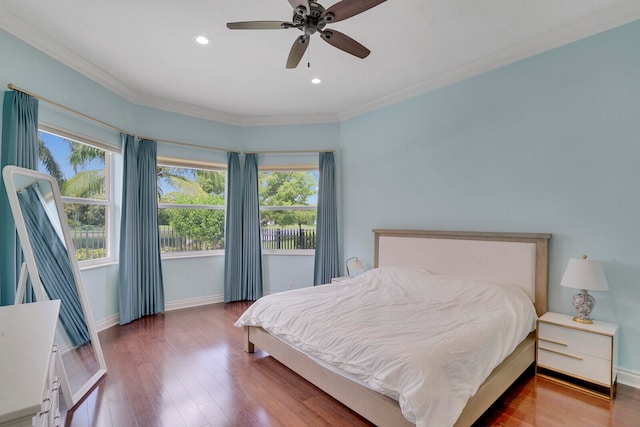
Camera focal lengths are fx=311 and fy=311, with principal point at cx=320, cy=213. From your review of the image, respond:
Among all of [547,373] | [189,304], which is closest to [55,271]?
[189,304]

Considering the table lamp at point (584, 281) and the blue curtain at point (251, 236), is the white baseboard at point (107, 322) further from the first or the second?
the table lamp at point (584, 281)

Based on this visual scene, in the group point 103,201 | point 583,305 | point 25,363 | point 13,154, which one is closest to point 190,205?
point 103,201

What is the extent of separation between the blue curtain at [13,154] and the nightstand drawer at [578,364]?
4266 mm

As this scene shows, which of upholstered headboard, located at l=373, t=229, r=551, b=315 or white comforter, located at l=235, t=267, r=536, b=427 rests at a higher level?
upholstered headboard, located at l=373, t=229, r=551, b=315

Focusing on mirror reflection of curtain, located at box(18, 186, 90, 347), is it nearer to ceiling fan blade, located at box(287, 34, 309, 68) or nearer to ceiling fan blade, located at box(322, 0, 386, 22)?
ceiling fan blade, located at box(287, 34, 309, 68)

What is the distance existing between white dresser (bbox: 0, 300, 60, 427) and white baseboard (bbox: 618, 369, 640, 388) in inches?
146

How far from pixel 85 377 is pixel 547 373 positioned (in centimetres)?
380

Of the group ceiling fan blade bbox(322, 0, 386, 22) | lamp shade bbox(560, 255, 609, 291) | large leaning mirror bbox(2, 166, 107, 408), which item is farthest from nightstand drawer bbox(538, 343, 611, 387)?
large leaning mirror bbox(2, 166, 107, 408)

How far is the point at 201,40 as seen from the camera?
2914mm

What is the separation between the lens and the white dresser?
31.0 inches

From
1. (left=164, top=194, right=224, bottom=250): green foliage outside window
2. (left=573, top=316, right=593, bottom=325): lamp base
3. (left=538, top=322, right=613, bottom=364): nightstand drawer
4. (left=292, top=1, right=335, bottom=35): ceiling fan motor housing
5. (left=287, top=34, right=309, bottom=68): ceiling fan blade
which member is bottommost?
(left=538, top=322, right=613, bottom=364): nightstand drawer

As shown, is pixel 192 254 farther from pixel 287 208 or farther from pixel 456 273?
pixel 456 273

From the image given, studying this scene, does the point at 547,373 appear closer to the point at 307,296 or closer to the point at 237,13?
the point at 307,296

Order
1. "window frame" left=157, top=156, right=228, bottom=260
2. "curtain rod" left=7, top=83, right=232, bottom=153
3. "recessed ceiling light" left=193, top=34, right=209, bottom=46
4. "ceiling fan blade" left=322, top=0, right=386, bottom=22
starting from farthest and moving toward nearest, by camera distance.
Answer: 1. "window frame" left=157, top=156, right=228, bottom=260
2. "recessed ceiling light" left=193, top=34, right=209, bottom=46
3. "curtain rod" left=7, top=83, right=232, bottom=153
4. "ceiling fan blade" left=322, top=0, right=386, bottom=22
